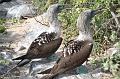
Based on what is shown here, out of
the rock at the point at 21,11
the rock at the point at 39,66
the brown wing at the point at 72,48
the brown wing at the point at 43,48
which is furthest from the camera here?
the rock at the point at 21,11

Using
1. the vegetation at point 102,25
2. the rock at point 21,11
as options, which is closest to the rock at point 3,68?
the vegetation at point 102,25

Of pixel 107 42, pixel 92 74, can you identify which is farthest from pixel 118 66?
pixel 107 42

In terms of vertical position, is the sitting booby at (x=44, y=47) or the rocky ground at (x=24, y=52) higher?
the sitting booby at (x=44, y=47)

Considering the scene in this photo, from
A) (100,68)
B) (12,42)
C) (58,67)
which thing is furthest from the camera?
(12,42)

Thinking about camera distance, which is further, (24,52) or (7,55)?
(24,52)

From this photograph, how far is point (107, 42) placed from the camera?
33.1 feet

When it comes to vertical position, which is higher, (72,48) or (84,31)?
(84,31)

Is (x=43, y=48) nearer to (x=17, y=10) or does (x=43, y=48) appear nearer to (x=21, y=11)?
(x=21, y=11)

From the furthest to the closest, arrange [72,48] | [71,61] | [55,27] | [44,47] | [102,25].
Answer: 1. [102,25]
2. [55,27]
3. [44,47]
4. [72,48]
5. [71,61]

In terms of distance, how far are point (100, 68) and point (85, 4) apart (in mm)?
2742

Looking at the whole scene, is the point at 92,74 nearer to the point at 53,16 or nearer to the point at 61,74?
the point at 61,74

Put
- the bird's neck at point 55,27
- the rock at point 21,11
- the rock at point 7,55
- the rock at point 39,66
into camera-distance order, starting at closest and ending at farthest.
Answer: the rock at point 39,66
the bird's neck at point 55,27
the rock at point 7,55
the rock at point 21,11

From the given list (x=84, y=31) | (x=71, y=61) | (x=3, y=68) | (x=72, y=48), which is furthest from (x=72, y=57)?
(x=3, y=68)

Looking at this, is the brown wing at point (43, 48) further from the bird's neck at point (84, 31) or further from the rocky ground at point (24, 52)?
the bird's neck at point (84, 31)
